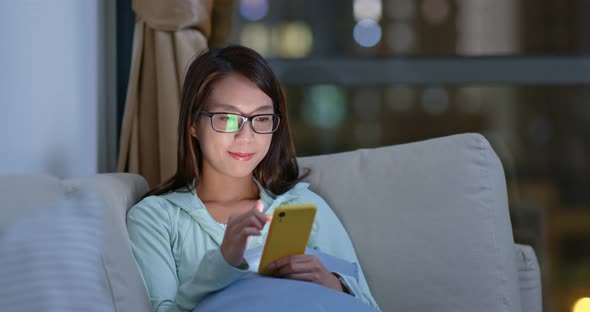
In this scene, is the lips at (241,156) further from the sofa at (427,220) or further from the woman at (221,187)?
the sofa at (427,220)

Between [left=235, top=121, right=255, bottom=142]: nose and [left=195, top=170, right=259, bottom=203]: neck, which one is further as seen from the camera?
[left=195, top=170, right=259, bottom=203]: neck

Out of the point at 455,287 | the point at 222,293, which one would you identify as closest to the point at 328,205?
the point at 455,287

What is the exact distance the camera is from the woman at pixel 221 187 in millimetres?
1600

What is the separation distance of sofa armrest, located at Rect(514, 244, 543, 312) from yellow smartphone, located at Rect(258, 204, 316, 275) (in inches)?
28.4

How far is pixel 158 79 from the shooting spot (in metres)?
2.39

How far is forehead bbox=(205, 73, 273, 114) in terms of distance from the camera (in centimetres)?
172

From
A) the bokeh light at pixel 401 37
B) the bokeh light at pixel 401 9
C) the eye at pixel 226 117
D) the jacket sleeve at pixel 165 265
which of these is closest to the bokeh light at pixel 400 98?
the bokeh light at pixel 401 37

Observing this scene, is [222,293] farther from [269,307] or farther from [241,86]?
[241,86]

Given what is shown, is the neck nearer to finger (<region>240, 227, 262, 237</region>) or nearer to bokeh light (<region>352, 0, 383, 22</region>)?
finger (<region>240, 227, 262, 237</region>)

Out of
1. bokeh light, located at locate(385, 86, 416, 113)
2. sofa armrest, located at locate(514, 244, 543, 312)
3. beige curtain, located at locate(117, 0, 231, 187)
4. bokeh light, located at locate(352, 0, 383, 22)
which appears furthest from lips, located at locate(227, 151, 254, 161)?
bokeh light, located at locate(352, 0, 383, 22)

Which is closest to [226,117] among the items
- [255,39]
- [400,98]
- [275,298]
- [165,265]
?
[165,265]

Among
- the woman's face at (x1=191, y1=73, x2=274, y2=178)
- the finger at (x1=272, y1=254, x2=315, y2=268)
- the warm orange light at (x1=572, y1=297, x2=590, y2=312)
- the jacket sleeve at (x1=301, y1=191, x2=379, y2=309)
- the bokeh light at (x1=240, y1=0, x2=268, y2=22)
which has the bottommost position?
the warm orange light at (x1=572, y1=297, x2=590, y2=312)

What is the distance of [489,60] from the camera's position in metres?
2.79

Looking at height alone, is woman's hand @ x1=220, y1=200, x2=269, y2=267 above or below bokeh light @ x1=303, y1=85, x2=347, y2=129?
above
